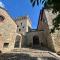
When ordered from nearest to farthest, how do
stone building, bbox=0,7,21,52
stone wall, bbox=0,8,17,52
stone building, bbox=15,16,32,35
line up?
stone building, bbox=0,7,21,52, stone wall, bbox=0,8,17,52, stone building, bbox=15,16,32,35

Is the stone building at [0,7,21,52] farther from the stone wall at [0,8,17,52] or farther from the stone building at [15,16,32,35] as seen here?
the stone building at [15,16,32,35]

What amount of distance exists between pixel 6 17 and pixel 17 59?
896cm

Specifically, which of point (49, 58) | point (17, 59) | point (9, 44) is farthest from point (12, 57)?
point (9, 44)

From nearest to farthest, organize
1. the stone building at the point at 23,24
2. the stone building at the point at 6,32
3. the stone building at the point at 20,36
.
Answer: the stone building at the point at 20,36, the stone building at the point at 6,32, the stone building at the point at 23,24

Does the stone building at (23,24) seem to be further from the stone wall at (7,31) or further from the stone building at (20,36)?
the stone wall at (7,31)

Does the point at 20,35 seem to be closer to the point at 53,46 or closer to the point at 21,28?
the point at 53,46

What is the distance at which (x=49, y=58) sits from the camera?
42.8ft

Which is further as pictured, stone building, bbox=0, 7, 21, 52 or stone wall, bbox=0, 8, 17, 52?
stone wall, bbox=0, 8, 17, 52

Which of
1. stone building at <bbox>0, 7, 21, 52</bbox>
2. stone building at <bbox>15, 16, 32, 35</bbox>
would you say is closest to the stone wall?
stone building at <bbox>0, 7, 21, 52</bbox>

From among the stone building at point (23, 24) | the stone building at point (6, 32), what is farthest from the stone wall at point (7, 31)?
the stone building at point (23, 24)

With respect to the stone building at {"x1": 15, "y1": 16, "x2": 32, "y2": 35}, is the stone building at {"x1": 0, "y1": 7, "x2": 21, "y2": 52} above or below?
below

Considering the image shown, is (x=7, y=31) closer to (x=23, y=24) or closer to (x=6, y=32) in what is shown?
(x=6, y=32)

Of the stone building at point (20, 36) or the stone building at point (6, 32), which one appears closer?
the stone building at point (20, 36)

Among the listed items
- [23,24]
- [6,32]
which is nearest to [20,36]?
[6,32]
